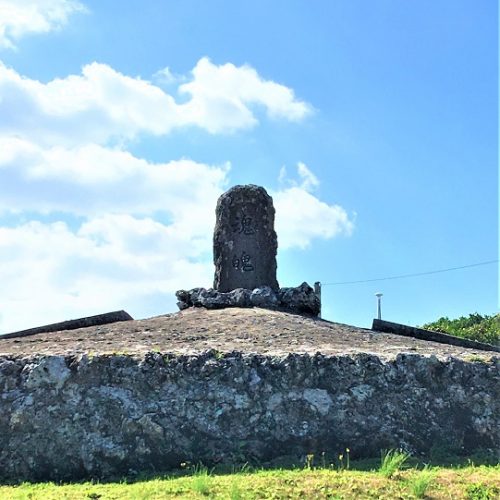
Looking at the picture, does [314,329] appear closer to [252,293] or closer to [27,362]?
[252,293]

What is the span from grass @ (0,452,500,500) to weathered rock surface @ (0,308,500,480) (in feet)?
1.64

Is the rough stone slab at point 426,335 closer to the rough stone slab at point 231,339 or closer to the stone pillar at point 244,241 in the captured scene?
the rough stone slab at point 231,339

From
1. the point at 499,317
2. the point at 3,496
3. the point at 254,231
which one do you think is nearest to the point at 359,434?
the point at 3,496

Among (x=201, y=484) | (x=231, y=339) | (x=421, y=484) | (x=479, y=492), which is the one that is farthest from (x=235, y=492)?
(x=231, y=339)

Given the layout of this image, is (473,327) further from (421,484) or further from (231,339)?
(421,484)

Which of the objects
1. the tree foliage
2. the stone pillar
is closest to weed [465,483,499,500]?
the stone pillar

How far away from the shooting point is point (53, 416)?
6.14 m

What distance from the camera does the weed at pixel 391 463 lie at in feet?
17.0

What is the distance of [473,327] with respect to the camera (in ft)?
72.0

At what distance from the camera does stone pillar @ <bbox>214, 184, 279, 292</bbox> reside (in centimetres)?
1192

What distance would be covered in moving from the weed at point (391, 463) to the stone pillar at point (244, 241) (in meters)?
6.32

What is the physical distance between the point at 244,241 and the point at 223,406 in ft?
→ 19.9

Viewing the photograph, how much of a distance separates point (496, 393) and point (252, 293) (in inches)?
192

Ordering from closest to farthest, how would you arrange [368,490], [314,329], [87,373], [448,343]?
[368,490], [87,373], [314,329], [448,343]
